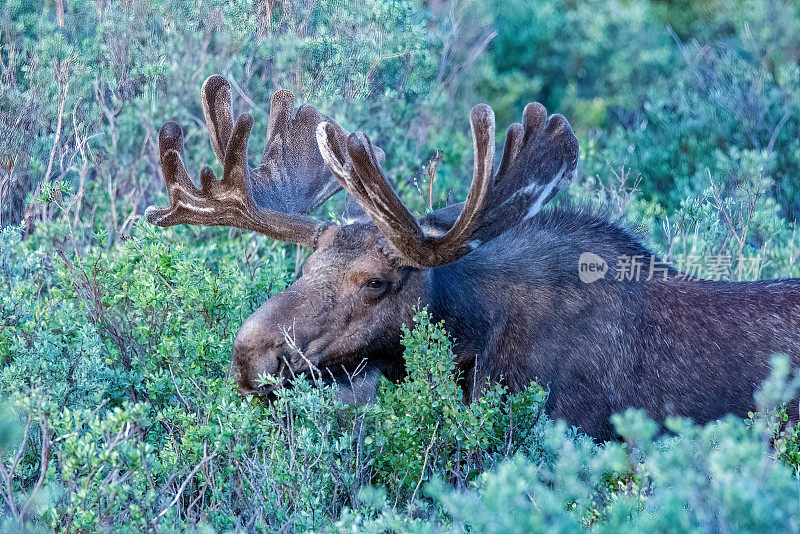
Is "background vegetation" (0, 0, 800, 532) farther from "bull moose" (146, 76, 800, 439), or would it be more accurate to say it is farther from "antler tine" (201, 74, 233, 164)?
"antler tine" (201, 74, 233, 164)

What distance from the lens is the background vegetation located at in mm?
3074

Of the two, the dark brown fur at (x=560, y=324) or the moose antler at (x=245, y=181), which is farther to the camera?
the moose antler at (x=245, y=181)

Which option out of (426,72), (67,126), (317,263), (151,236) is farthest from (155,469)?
(426,72)

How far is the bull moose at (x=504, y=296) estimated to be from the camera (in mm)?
4105

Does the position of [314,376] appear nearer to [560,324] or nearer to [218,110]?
[560,324]

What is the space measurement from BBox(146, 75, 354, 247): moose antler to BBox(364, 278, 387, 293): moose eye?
474 mm

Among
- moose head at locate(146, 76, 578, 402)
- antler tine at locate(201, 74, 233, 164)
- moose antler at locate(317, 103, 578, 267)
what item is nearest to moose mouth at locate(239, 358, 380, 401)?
moose head at locate(146, 76, 578, 402)

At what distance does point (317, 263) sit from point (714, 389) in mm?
2190

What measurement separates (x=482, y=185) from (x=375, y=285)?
0.81 m

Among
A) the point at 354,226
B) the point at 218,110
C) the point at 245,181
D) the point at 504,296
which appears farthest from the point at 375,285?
the point at 218,110

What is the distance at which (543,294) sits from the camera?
15.2 ft

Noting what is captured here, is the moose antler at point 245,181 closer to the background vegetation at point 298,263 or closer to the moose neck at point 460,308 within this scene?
the background vegetation at point 298,263

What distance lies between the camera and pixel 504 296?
4.63 m

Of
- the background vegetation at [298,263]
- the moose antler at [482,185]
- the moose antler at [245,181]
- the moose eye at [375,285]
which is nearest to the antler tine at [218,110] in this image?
the moose antler at [245,181]
